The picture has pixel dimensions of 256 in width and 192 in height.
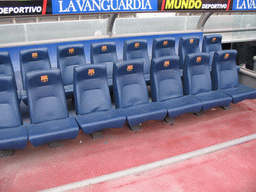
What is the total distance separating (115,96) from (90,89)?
33 centimetres

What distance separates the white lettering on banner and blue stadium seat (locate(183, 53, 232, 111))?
4.49 feet

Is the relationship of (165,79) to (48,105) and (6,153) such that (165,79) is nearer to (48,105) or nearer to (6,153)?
(48,105)

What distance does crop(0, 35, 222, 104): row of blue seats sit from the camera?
327 centimetres

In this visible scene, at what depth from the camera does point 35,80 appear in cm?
252

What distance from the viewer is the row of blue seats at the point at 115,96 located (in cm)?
243

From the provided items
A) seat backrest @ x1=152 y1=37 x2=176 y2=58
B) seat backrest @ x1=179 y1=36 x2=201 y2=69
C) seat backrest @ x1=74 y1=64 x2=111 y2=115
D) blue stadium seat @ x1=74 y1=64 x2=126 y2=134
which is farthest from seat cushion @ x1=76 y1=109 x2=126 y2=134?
seat backrest @ x1=179 y1=36 x2=201 y2=69

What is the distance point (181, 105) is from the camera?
9.49ft

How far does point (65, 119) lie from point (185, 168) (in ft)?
4.45

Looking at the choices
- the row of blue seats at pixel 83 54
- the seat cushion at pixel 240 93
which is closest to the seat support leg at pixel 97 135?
the row of blue seats at pixel 83 54

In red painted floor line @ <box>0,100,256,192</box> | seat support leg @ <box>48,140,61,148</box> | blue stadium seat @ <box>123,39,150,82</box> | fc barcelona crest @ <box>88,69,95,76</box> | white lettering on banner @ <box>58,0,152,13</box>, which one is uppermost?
white lettering on banner @ <box>58,0,152,13</box>

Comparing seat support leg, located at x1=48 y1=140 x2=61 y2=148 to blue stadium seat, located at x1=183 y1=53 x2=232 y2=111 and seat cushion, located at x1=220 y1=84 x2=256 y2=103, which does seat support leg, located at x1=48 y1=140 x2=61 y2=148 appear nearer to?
blue stadium seat, located at x1=183 y1=53 x2=232 y2=111

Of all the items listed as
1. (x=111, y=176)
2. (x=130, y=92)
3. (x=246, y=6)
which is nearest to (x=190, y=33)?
(x=246, y=6)

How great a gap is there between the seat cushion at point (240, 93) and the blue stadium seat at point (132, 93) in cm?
111

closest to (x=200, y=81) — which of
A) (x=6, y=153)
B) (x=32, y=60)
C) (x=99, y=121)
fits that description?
(x=99, y=121)
